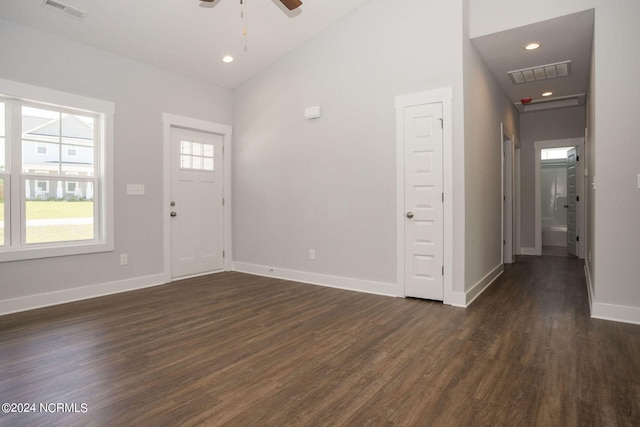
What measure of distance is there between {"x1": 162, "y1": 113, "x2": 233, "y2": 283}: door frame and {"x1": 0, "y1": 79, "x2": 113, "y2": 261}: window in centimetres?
70

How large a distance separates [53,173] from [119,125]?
2.96 feet

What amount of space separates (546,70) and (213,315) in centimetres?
520

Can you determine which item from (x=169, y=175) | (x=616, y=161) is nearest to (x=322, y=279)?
(x=169, y=175)

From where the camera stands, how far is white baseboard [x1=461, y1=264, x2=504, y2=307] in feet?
12.3

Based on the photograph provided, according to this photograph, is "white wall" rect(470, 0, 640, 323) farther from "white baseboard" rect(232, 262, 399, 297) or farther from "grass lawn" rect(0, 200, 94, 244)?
"grass lawn" rect(0, 200, 94, 244)

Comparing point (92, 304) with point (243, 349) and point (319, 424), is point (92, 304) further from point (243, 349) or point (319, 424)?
point (319, 424)

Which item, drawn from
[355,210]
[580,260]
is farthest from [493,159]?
[580,260]

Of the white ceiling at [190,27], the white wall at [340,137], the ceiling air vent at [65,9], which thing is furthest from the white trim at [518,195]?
the ceiling air vent at [65,9]

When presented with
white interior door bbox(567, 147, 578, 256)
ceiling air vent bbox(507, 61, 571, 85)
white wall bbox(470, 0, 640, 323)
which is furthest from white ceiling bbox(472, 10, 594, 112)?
white interior door bbox(567, 147, 578, 256)

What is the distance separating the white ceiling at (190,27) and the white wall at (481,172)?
171cm

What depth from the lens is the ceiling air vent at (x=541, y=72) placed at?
471 centimetres

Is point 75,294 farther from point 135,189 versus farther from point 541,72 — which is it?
point 541,72

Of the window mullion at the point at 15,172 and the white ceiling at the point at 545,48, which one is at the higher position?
the white ceiling at the point at 545,48

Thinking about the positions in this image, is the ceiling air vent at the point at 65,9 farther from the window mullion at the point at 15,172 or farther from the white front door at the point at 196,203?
the white front door at the point at 196,203
